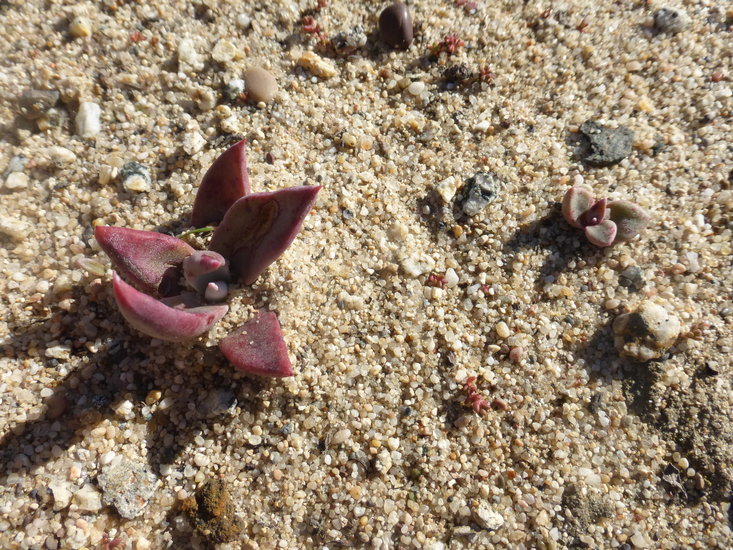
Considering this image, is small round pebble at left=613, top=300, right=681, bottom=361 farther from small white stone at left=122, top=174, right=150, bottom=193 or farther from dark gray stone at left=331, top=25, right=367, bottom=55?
small white stone at left=122, top=174, right=150, bottom=193

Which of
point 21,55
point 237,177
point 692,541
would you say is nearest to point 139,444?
point 237,177

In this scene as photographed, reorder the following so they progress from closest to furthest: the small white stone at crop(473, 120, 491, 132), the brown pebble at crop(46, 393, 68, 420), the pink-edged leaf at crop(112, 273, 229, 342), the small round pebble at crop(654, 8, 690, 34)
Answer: the pink-edged leaf at crop(112, 273, 229, 342), the brown pebble at crop(46, 393, 68, 420), the small white stone at crop(473, 120, 491, 132), the small round pebble at crop(654, 8, 690, 34)

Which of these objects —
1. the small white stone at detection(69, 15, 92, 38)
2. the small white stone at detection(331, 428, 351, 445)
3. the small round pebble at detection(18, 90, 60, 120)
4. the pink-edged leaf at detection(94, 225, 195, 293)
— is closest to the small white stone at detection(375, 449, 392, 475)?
the small white stone at detection(331, 428, 351, 445)

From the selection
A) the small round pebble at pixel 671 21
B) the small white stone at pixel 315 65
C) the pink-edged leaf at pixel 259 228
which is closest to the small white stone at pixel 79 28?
the small white stone at pixel 315 65

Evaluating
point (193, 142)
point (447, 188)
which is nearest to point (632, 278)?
point (447, 188)

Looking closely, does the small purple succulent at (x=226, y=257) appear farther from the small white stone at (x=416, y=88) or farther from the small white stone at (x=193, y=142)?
the small white stone at (x=416, y=88)

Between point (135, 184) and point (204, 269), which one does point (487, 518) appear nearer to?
point (204, 269)

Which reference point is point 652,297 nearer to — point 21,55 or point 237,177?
point 237,177
